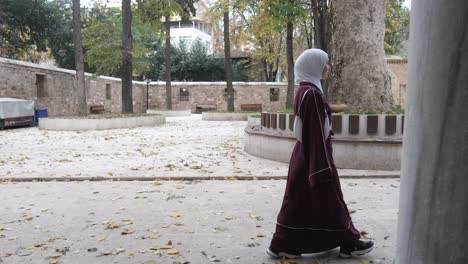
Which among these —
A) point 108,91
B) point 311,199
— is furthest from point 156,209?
point 108,91

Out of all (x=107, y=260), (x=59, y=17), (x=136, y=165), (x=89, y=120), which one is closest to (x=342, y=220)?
(x=107, y=260)

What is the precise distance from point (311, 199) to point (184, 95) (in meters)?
32.3

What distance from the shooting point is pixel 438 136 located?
6.15ft

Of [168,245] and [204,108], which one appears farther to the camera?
[204,108]

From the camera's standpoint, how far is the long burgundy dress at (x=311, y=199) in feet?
9.78

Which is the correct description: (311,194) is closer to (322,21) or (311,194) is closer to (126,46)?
(322,21)

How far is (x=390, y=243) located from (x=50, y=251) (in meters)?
2.69

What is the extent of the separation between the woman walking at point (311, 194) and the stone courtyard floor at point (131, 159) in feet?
10.9

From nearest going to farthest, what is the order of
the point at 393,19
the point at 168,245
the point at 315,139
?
the point at 315,139 → the point at 168,245 → the point at 393,19

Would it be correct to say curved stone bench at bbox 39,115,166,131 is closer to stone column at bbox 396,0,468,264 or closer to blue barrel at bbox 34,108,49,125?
blue barrel at bbox 34,108,49,125

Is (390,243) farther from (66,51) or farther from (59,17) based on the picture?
(66,51)

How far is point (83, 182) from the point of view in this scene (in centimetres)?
621

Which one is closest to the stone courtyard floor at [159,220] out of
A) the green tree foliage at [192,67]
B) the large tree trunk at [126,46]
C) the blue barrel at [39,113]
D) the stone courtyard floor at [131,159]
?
the stone courtyard floor at [131,159]

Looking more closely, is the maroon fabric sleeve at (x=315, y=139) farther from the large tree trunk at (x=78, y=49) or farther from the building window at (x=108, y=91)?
the building window at (x=108, y=91)
